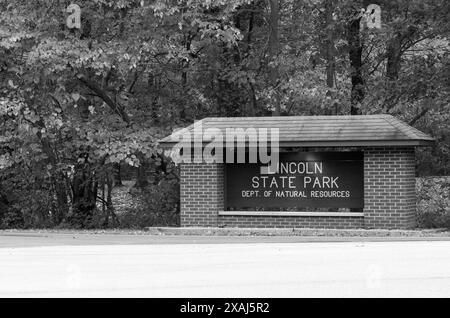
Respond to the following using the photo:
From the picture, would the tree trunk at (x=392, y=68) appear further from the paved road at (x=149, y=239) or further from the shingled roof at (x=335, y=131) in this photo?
the paved road at (x=149, y=239)

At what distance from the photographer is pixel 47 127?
27.3m

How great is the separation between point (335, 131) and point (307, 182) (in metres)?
1.48

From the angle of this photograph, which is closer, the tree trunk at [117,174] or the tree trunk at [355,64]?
the tree trunk at [117,174]

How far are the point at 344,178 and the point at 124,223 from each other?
864 cm

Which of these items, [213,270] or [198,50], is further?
[198,50]

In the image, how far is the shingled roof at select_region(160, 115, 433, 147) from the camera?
2259 centimetres

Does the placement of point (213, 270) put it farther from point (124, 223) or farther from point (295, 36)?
point (295, 36)

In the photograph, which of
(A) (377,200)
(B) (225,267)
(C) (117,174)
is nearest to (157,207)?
(C) (117,174)

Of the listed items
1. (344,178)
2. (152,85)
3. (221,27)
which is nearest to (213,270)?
(344,178)

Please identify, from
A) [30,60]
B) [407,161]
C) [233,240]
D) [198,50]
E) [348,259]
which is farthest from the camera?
[198,50]

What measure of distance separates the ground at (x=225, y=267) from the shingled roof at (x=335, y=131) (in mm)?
2634

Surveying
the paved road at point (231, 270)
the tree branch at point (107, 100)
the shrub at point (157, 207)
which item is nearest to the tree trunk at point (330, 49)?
the shrub at point (157, 207)

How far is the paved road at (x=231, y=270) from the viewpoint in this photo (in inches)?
465

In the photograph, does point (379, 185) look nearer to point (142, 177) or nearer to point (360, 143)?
point (360, 143)
